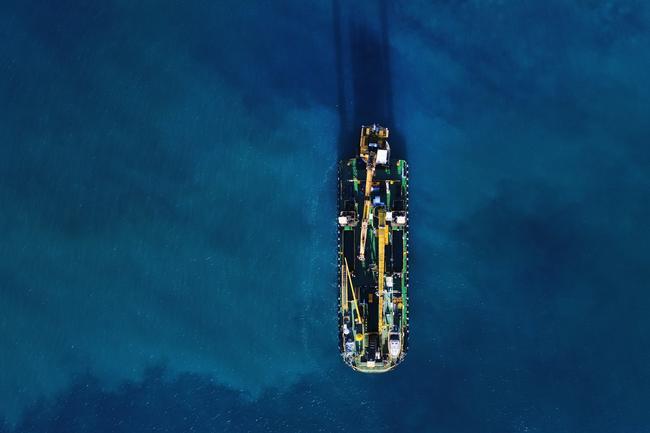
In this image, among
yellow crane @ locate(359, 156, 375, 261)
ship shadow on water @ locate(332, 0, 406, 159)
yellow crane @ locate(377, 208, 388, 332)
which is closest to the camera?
yellow crane @ locate(359, 156, 375, 261)

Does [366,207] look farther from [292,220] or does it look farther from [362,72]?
[362,72]

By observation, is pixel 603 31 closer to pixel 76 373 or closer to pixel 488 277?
pixel 488 277

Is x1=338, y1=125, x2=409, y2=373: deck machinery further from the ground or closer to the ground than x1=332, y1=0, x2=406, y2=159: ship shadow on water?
closer to the ground

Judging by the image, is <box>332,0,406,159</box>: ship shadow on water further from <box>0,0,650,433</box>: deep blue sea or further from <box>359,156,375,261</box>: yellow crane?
<box>359,156,375,261</box>: yellow crane

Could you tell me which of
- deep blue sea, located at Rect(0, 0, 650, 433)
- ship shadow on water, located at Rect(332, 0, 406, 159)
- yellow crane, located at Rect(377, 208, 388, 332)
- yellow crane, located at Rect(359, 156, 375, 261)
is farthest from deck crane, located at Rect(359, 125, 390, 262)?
deep blue sea, located at Rect(0, 0, 650, 433)

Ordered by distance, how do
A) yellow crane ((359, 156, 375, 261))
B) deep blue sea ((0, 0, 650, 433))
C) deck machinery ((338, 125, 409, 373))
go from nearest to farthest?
yellow crane ((359, 156, 375, 261)), deck machinery ((338, 125, 409, 373)), deep blue sea ((0, 0, 650, 433))

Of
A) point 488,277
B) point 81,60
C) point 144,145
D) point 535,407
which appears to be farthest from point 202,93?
point 535,407

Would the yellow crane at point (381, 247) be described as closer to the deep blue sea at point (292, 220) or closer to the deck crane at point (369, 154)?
the deck crane at point (369, 154)
